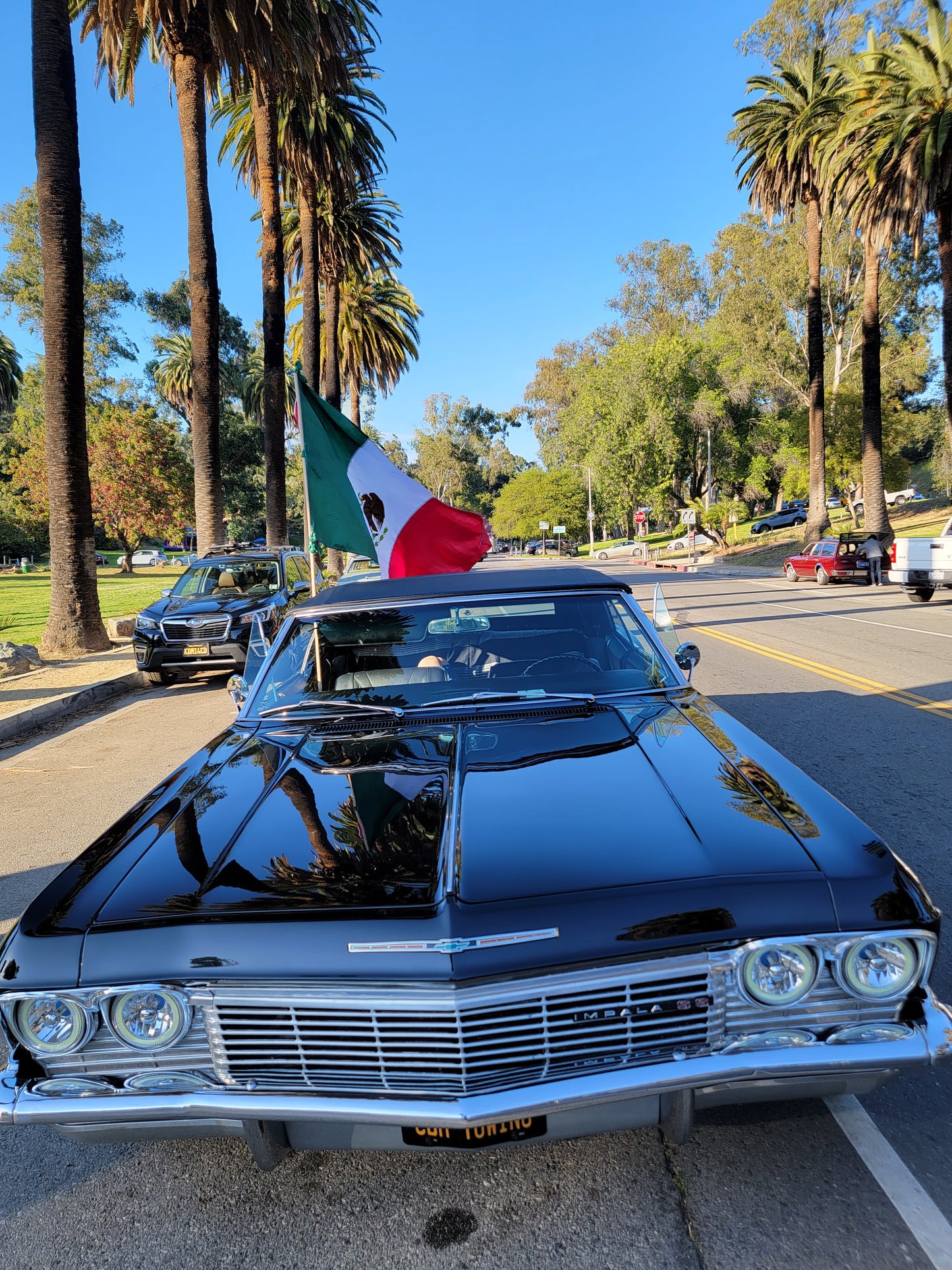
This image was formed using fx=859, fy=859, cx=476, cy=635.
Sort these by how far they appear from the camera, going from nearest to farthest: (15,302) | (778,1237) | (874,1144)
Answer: (778,1237) → (874,1144) → (15,302)

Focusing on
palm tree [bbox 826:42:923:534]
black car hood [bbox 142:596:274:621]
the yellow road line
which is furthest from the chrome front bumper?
palm tree [bbox 826:42:923:534]

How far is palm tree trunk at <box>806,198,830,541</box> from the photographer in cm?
3288

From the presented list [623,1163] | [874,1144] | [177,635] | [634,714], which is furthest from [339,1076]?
[177,635]

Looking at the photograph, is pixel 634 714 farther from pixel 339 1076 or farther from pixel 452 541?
pixel 452 541

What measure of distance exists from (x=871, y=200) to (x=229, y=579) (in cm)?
2598

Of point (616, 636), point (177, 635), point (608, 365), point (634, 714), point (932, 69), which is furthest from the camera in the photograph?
point (608, 365)

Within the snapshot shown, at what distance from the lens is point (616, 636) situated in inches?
150

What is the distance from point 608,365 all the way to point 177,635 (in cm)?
4545

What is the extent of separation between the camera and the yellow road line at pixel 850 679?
8133mm

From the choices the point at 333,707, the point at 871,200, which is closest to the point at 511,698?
the point at 333,707

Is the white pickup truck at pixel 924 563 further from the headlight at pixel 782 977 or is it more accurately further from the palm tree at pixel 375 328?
the palm tree at pixel 375 328

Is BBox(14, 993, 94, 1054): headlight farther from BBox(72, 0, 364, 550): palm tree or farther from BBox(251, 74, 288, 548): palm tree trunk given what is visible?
BBox(251, 74, 288, 548): palm tree trunk

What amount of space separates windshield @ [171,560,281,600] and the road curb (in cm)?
150

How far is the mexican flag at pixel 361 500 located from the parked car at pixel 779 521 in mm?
50962
